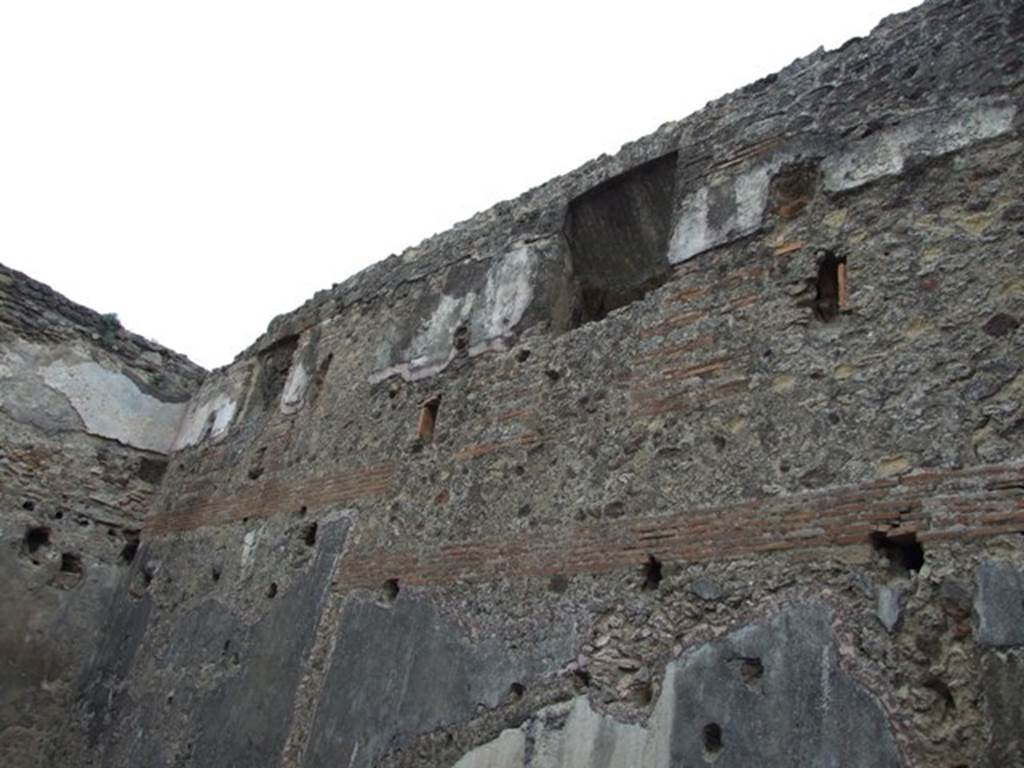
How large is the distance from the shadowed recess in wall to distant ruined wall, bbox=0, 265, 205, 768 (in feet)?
16.6

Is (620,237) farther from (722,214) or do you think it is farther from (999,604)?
(999,604)

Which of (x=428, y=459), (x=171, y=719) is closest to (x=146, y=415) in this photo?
(x=171, y=719)

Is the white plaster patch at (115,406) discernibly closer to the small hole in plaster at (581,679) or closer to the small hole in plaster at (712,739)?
the small hole in plaster at (581,679)

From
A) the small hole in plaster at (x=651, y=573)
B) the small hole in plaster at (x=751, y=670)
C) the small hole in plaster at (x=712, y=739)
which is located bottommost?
the small hole in plaster at (x=712, y=739)

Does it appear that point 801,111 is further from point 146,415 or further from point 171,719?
point 146,415

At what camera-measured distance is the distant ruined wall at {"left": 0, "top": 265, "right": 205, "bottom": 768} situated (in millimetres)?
7027

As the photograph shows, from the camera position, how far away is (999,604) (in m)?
2.57

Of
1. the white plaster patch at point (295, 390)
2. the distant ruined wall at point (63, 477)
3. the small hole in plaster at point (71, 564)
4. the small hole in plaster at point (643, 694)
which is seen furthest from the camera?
the small hole in plaster at point (71, 564)

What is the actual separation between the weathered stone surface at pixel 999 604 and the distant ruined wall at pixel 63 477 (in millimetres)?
7024

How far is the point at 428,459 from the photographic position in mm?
5043

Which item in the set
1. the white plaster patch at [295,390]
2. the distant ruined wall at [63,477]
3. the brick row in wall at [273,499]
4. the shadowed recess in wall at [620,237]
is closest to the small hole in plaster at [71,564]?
the distant ruined wall at [63,477]

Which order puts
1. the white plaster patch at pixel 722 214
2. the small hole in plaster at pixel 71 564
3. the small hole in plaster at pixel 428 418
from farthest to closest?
the small hole in plaster at pixel 71 564
the small hole in plaster at pixel 428 418
the white plaster patch at pixel 722 214

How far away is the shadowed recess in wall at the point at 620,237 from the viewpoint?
4852 mm

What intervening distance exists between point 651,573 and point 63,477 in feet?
20.1
